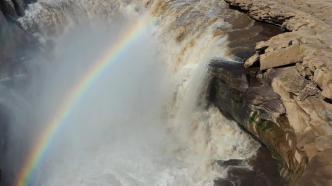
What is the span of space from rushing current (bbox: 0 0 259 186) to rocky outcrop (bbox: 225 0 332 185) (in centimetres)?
136

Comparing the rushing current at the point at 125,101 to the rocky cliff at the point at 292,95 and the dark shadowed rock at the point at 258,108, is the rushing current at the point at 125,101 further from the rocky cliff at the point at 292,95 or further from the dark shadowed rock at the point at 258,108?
the rocky cliff at the point at 292,95

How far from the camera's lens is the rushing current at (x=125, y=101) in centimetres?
995

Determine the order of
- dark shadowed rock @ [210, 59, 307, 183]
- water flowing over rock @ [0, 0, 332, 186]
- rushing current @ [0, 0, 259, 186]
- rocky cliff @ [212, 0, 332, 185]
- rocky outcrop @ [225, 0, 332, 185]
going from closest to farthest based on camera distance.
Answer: rocky outcrop @ [225, 0, 332, 185]
rocky cliff @ [212, 0, 332, 185]
dark shadowed rock @ [210, 59, 307, 183]
water flowing over rock @ [0, 0, 332, 186]
rushing current @ [0, 0, 259, 186]

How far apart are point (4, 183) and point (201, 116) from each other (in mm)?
4671

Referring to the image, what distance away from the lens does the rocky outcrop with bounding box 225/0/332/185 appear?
718 centimetres

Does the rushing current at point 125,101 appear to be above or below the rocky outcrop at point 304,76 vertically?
below

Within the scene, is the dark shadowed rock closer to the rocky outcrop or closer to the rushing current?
the rocky outcrop

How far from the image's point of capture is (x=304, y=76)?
8781 mm

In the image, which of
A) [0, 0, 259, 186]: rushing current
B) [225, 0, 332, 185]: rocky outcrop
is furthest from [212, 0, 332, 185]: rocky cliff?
[0, 0, 259, 186]: rushing current

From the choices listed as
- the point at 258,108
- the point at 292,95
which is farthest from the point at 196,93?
the point at 292,95

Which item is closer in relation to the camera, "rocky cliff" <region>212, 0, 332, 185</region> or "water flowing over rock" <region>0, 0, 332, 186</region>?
"rocky cliff" <region>212, 0, 332, 185</region>

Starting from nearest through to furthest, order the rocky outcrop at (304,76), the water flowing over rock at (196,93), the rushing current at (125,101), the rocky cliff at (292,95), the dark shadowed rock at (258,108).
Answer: the rocky outcrop at (304,76)
the rocky cliff at (292,95)
the dark shadowed rock at (258,108)
the water flowing over rock at (196,93)
the rushing current at (125,101)

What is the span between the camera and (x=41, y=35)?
13766mm

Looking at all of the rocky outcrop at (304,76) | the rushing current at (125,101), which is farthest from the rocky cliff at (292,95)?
the rushing current at (125,101)
